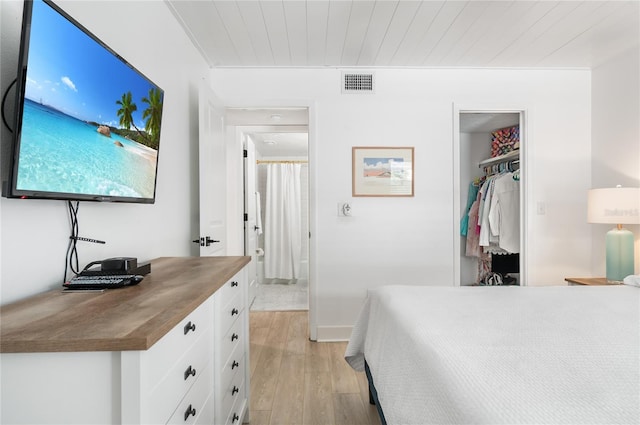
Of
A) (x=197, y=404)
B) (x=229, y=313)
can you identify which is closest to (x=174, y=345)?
(x=197, y=404)

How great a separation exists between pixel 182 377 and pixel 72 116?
0.87m

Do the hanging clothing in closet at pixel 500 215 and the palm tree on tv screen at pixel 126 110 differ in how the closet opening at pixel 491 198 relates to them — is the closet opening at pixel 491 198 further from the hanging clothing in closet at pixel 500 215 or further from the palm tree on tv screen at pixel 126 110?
the palm tree on tv screen at pixel 126 110

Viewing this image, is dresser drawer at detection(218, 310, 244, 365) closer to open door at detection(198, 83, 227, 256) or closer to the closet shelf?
open door at detection(198, 83, 227, 256)

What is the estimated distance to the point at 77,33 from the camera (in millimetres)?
1074

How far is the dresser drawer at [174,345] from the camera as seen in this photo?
0.74 metres

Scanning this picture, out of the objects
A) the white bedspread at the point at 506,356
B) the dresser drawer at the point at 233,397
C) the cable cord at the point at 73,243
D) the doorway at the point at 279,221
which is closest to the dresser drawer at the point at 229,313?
the dresser drawer at the point at 233,397

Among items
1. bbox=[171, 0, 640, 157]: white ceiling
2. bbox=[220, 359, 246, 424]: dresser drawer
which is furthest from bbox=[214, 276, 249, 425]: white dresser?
bbox=[171, 0, 640, 157]: white ceiling

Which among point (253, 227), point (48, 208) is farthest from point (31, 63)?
point (253, 227)

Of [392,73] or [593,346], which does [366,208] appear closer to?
[392,73]

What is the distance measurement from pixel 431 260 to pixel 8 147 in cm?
285

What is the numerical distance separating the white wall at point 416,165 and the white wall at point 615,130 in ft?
0.26

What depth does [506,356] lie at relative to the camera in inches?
38.5

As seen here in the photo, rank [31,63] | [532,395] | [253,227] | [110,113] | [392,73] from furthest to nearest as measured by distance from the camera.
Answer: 1. [253,227]
2. [392,73]
3. [110,113]
4. [31,63]
5. [532,395]

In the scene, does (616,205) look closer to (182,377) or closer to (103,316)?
(182,377)
